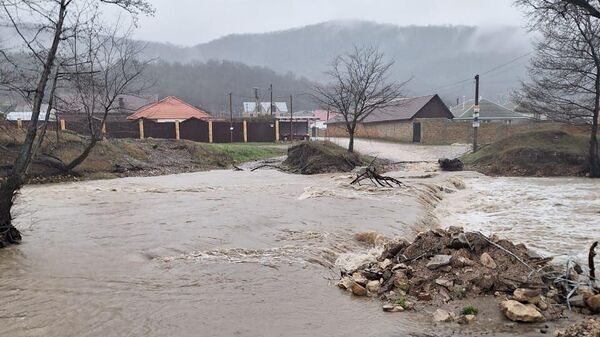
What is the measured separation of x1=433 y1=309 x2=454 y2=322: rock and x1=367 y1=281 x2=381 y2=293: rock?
1.04 metres

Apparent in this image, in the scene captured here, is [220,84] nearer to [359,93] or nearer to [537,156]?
[359,93]

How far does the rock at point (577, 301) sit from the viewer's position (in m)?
5.72

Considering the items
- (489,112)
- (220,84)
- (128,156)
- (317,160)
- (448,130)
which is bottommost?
(317,160)

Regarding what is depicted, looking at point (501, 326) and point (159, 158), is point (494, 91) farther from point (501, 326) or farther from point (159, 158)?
point (501, 326)

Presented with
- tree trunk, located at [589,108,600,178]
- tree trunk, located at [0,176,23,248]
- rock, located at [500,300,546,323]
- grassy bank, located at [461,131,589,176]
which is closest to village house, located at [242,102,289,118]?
grassy bank, located at [461,131,589,176]

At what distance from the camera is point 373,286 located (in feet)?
21.6

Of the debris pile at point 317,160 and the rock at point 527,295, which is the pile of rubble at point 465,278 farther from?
the debris pile at point 317,160

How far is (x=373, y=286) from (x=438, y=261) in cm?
105

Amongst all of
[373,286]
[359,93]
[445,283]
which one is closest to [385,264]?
[373,286]

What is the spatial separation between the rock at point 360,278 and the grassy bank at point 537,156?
22540mm

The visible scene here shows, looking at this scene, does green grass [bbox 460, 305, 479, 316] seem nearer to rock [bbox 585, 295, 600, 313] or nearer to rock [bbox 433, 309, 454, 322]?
rock [bbox 433, 309, 454, 322]

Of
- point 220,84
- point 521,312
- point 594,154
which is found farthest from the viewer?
point 220,84

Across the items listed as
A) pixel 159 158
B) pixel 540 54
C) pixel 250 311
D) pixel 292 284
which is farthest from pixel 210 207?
pixel 540 54

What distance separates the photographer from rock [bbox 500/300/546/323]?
538cm
